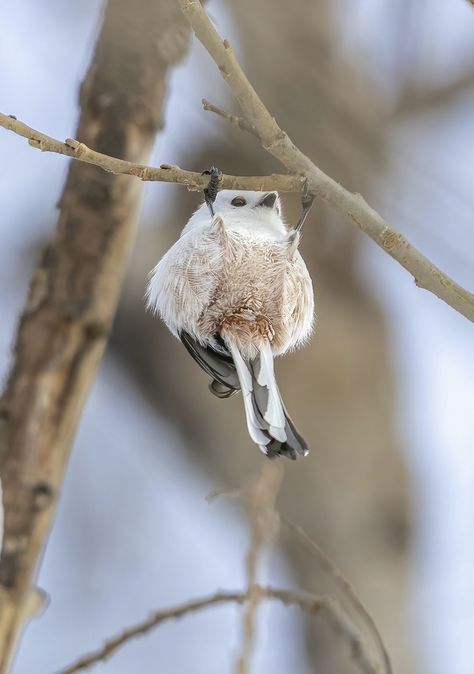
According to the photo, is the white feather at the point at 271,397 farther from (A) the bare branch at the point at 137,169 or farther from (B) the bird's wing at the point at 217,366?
(A) the bare branch at the point at 137,169

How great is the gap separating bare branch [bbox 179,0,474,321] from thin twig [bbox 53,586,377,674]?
551 millimetres

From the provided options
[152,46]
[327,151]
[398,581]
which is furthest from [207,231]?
[398,581]

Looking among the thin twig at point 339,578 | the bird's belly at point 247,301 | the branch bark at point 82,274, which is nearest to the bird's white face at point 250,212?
the bird's belly at point 247,301

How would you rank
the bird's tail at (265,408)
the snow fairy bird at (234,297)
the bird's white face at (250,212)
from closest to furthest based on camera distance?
the bird's tail at (265,408) < the snow fairy bird at (234,297) < the bird's white face at (250,212)

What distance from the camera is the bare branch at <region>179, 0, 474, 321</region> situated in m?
1.53

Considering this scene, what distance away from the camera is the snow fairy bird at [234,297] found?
79.4 inches

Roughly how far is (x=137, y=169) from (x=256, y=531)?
591 millimetres

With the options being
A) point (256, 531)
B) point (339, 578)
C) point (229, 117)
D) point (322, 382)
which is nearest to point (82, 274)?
point (229, 117)

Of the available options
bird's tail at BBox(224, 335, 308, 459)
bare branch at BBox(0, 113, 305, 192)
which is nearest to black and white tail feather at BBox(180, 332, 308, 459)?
bird's tail at BBox(224, 335, 308, 459)

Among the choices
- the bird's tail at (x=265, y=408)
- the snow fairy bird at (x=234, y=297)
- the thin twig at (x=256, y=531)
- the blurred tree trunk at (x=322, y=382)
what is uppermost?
the blurred tree trunk at (x=322, y=382)

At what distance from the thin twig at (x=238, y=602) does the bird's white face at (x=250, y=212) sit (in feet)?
2.76

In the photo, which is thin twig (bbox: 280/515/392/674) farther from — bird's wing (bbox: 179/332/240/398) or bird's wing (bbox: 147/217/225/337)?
bird's wing (bbox: 147/217/225/337)

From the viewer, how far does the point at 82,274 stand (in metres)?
2.45

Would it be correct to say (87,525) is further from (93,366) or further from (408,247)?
(408,247)
